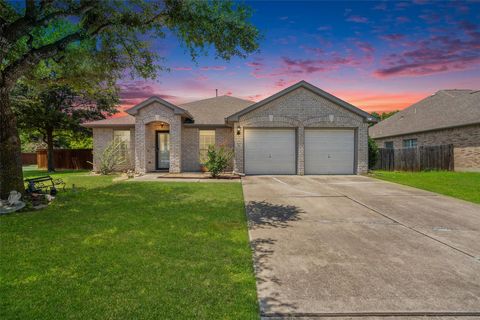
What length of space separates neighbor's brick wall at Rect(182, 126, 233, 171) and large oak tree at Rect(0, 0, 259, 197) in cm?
806

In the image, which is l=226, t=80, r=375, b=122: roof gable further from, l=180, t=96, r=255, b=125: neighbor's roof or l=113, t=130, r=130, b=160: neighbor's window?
l=113, t=130, r=130, b=160: neighbor's window

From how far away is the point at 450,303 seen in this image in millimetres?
2879

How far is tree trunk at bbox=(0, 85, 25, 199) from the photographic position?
7.73 meters

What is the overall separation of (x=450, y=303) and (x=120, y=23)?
11131 millimetres

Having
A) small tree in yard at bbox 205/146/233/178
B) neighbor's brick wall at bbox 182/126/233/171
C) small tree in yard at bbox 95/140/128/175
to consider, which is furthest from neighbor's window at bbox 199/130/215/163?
small tree in yard at bbox 95/140/128/175

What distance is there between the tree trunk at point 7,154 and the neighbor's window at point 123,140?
33.6ft

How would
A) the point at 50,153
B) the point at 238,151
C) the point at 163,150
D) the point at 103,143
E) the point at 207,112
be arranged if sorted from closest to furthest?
the point at 238,151
the point at 163,150
the point at 103,143
the point at 207,112
the point at 50,153

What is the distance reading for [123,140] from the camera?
18359 millimetres

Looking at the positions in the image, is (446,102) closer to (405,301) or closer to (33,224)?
(405,301)

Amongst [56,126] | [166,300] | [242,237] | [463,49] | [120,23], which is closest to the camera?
[166,300]

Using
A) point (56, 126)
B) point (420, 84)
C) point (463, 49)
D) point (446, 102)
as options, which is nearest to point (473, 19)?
point (463, 49)

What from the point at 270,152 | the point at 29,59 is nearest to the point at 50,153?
the point at 29,59

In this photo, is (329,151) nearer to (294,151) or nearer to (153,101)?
(294,151)

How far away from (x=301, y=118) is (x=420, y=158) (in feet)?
36.4
